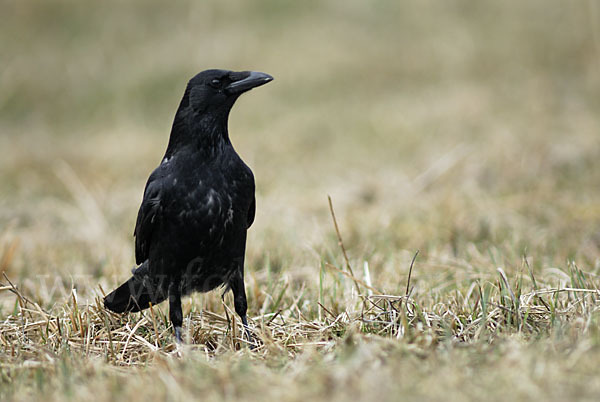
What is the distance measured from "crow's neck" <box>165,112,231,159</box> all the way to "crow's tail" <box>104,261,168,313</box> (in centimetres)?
64

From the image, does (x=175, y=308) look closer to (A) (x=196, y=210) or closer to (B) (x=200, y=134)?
(A) (x=196, y=210)

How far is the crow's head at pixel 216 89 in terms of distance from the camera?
299 centimetres

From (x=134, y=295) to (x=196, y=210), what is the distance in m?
0.60

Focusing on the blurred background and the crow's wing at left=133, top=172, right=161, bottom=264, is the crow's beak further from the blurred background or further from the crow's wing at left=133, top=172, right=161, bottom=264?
the blurred background

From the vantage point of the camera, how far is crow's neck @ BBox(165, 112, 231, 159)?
2926mm

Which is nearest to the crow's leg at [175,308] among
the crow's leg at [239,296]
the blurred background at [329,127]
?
the crow's leg at [239,296]

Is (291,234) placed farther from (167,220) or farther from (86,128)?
(86,128)

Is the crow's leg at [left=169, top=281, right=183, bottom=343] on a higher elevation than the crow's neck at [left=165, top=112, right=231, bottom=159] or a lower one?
lower

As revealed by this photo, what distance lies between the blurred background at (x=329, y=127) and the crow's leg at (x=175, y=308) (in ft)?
1.88

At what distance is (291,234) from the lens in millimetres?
4922

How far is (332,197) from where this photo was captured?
6.62 m

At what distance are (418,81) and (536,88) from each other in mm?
2245

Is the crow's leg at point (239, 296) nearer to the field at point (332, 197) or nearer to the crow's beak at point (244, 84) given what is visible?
the field at point (332, 197)

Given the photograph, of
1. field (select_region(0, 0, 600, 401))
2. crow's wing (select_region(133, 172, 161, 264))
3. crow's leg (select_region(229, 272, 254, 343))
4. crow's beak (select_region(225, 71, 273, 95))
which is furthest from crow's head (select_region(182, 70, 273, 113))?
field (select_region(0, 0, 600, 401))
